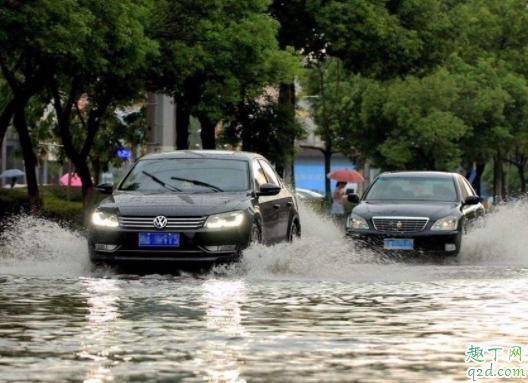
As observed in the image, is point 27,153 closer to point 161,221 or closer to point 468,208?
point 468,208

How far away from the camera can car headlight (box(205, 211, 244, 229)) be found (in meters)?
19.6

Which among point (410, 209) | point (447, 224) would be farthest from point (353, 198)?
point (447, 224)

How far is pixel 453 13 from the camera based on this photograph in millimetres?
51969

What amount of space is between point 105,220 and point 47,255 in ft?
12.0

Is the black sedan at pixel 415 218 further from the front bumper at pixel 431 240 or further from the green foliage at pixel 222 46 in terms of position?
the green foliage at pixel 222 46

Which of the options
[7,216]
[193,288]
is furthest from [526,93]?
[193,288]

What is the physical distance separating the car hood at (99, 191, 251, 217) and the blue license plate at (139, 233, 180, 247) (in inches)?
→ 9.2

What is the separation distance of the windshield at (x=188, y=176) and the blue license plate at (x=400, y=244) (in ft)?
15.1

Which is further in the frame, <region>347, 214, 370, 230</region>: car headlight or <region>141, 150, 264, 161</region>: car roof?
<region>347, 214, 370, 230</region>: car headlight

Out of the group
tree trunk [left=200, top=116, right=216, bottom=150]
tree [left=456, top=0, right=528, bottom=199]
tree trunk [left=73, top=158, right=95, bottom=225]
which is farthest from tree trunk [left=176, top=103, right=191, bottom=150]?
tree [left=456, top=0, right=528, bottom=199]

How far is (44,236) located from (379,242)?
5256 mm

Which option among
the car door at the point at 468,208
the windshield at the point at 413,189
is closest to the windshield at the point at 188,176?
the car door at the point at 468,208

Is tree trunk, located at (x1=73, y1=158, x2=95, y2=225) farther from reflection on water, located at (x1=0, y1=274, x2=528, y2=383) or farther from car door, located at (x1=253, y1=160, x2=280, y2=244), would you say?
reflection on water, located at (x1=0, y1=274, x2=528, y2=383)

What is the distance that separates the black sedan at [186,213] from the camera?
1958 cm
